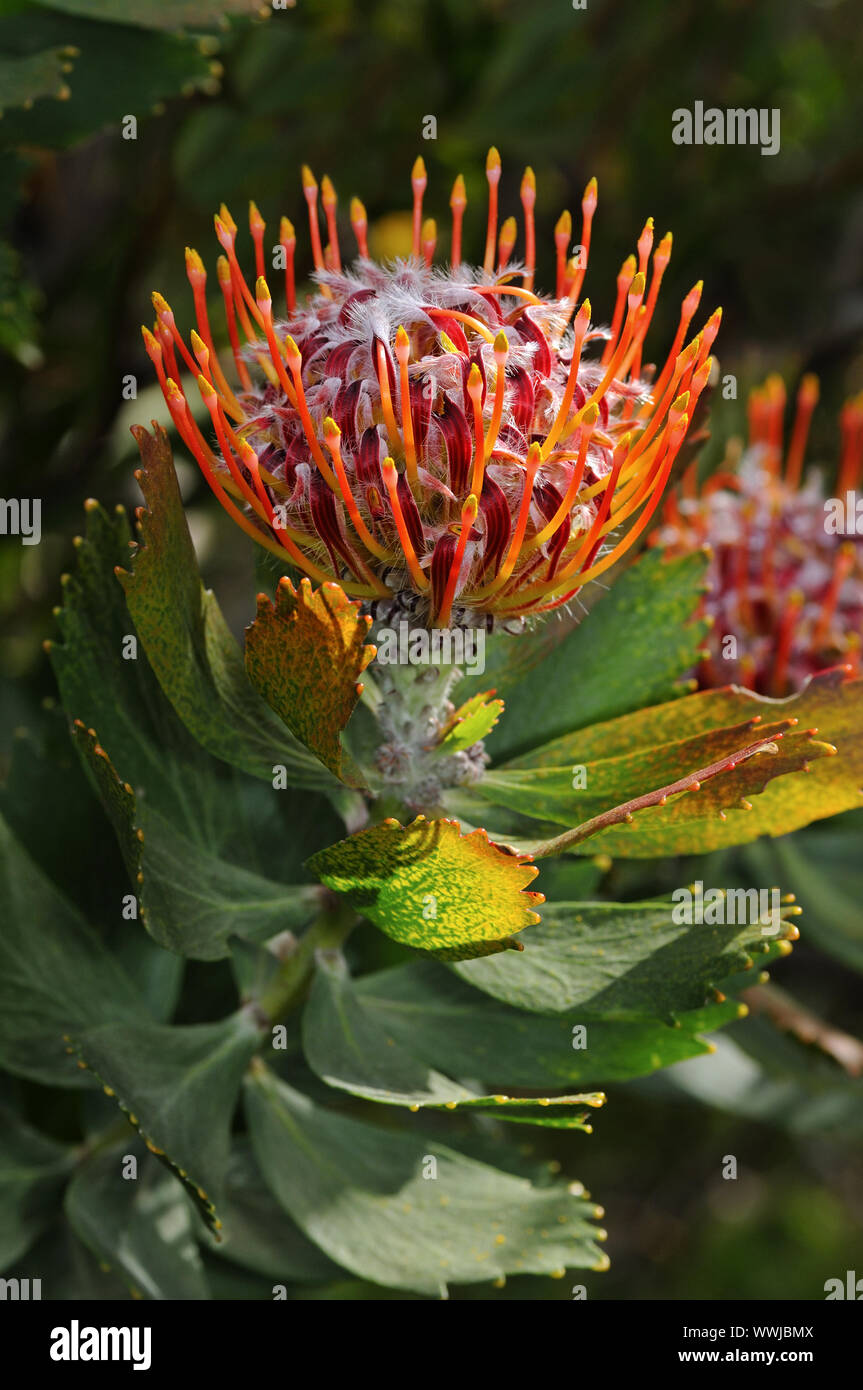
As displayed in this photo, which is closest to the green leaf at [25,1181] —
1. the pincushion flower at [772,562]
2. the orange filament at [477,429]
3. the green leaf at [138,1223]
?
the green leaf at [138,1223]

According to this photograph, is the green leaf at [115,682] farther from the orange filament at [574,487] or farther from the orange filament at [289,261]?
the orange filament at [574,487]

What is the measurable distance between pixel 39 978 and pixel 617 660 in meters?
0.46

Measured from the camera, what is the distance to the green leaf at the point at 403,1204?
765 mm

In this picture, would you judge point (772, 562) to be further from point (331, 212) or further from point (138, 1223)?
point (138, 1223)

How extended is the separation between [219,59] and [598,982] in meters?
1.23

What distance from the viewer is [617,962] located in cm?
71

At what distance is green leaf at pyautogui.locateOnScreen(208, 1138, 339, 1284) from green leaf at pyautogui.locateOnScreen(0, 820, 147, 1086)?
17cm

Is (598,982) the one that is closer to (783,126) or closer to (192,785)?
(192,785)

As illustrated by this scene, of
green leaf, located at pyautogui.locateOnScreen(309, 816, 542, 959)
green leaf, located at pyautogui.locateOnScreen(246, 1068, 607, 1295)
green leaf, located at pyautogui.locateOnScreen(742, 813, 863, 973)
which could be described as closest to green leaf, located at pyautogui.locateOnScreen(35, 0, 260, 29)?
green leaf, located at pyautogui.locateOnScreen(309, 816, 542, 959)

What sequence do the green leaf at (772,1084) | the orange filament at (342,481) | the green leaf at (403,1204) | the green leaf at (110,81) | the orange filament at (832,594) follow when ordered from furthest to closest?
the green leaf at (772,1084), the orange filament at (832,594), the green leaf at (110,81), the green leaf at (403,1204), the orange filament at (342,481)

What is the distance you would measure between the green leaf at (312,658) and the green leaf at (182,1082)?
249 mm

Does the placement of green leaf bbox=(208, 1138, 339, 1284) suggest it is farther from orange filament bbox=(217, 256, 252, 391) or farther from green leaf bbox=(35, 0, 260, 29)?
green leaf bbox=(35, 0, 260, 29)

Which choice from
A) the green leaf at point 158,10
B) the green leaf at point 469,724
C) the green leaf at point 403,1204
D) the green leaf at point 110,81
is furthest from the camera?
the green leaf at point 110,81

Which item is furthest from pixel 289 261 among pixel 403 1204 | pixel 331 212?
pixel 403 1204
